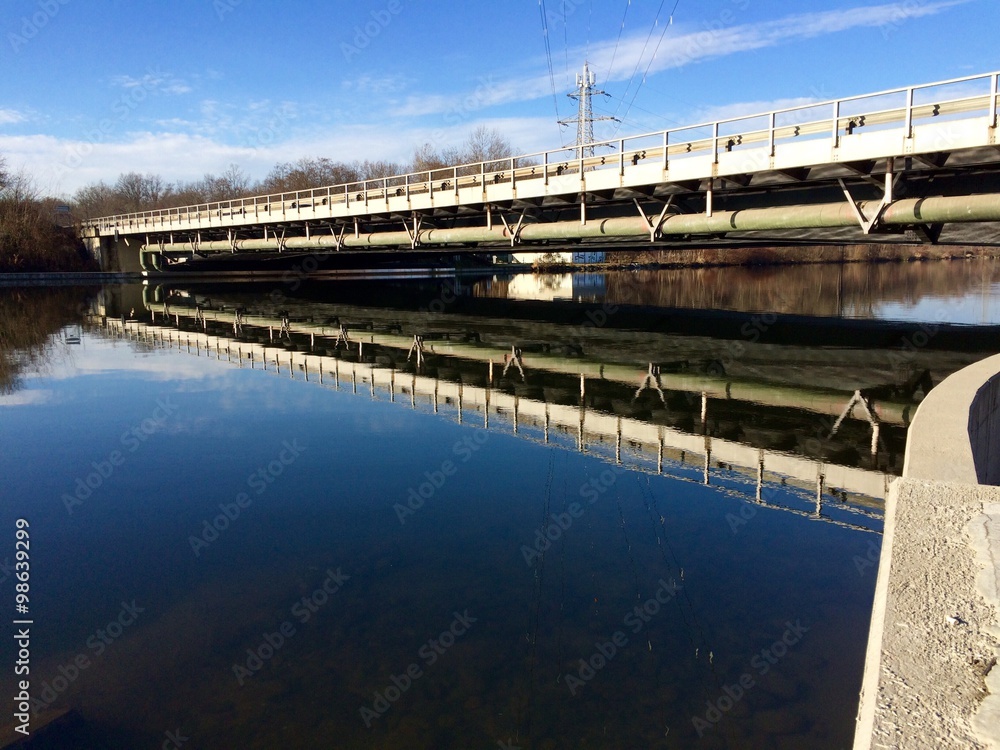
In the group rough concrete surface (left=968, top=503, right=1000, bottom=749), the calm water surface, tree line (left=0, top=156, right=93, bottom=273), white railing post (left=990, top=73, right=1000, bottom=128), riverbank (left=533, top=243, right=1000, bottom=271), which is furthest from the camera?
riverbank (left=533, top=243, right=1000, bottom=271)

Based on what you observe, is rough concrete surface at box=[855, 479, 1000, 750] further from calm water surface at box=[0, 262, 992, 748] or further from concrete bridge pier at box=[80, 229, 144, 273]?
concrete bridge pier at box=[80, 229, 144, 273]

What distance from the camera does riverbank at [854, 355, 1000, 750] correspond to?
2.96 meters

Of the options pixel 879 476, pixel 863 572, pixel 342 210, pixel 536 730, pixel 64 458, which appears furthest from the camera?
pixel 342 210

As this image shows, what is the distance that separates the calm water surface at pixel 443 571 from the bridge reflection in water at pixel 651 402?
0.10 meters

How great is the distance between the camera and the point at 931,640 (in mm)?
3531

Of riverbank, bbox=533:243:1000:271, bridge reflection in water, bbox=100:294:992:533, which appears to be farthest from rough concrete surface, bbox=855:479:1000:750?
riverbank, bbox=533:243:1000:271

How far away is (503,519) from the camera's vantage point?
8.05 metres

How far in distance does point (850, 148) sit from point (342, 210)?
89.3 ft

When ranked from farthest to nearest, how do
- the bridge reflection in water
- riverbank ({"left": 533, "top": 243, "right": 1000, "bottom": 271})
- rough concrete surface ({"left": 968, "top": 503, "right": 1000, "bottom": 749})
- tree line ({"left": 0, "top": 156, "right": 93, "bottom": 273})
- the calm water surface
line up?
1. riverbank ({"left": 533, "top": 243, "right": 1000, "bottom": 271})
2. tree line ({"left": 0, "top": 156, "right": 93, "bottom": 273})
3. the bridge reflection in water
4. the calm water surface
5. rough concrete surface ({"left": 968, "top": 503, "right": 1000, "bottom": 749})

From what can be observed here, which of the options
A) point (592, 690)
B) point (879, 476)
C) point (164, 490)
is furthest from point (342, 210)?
point (592, 690)

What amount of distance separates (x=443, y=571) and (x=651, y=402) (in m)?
8.62

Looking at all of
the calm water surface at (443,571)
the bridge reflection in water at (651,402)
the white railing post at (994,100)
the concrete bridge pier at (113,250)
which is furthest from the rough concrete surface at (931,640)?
the concrete bridge pier at (113,250)

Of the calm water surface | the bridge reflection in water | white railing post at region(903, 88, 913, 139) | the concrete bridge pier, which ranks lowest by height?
the bridge reflection in water

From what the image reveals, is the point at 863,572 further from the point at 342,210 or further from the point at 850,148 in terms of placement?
the point at 342,210
